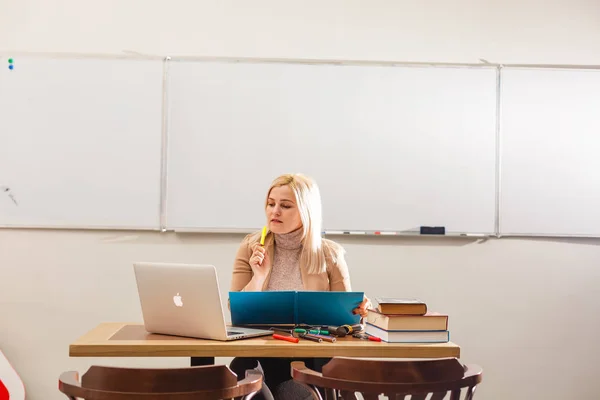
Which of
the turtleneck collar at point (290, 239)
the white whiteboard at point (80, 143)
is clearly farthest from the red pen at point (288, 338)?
the white whiteboard at point (80, 143)

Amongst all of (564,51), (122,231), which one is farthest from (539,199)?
(122,231)

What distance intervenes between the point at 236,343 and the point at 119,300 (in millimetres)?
1836

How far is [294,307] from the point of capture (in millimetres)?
2275

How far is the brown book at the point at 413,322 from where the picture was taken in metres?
2.11

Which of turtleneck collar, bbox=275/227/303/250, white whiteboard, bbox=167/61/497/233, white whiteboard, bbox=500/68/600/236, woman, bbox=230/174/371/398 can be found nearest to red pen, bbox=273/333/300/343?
woman, bbox=230/174/371/398

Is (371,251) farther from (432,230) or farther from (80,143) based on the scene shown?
(80,143)

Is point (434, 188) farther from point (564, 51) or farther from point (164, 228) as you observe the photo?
point (164, 228)

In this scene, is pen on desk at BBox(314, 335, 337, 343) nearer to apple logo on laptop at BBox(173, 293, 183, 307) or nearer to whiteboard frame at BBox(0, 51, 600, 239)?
apple logo on laptop at BBox(173, 293, 183, 307)

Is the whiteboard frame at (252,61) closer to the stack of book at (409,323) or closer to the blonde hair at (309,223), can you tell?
the blonde hair at (309,223)

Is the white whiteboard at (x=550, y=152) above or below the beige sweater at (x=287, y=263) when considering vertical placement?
above

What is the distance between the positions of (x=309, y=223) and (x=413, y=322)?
30.7 inches

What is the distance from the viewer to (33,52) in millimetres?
3660

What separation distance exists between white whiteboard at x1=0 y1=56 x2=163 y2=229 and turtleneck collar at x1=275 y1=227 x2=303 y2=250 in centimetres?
106

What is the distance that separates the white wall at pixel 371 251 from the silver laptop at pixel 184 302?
5.01 feet
